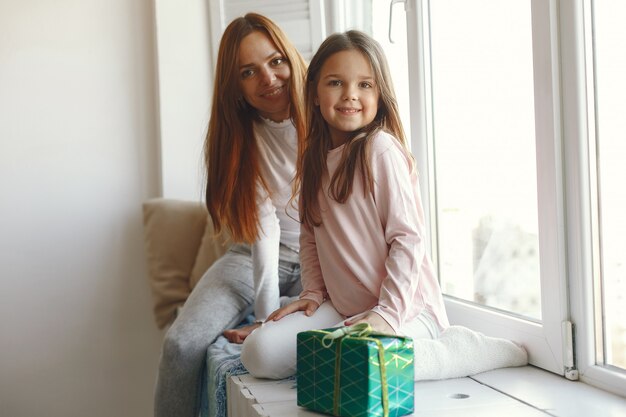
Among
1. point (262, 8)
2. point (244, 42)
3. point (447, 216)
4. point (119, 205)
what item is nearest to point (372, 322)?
point (447, 216)

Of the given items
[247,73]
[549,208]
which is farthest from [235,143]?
[549,208]

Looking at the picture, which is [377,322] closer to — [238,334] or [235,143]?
[238,334]

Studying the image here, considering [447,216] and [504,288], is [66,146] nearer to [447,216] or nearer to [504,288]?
[447,216]

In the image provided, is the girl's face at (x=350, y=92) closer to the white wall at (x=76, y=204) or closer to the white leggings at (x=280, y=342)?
the white leggings at (x=280, y=342)

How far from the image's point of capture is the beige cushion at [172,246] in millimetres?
2594

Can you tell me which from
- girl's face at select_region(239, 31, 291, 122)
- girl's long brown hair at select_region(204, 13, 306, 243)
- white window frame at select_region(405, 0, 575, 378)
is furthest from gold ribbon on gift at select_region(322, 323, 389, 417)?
girl's face at select_region(239, 31, 291, 122)

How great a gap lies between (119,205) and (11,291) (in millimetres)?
482

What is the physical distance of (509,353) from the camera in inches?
58.5

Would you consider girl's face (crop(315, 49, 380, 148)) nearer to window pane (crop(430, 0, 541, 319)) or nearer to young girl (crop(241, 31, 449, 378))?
young girl (crop(241, 31, 449, 378))

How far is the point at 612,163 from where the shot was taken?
4.16 feet

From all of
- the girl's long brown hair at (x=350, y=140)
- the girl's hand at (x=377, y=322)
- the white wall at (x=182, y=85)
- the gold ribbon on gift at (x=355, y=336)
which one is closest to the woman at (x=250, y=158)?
the girl's long brown hair at (x=350, y=140)

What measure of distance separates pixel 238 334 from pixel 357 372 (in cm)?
70

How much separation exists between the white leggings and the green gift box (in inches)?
8.2

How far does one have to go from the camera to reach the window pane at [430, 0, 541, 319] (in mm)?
1516
